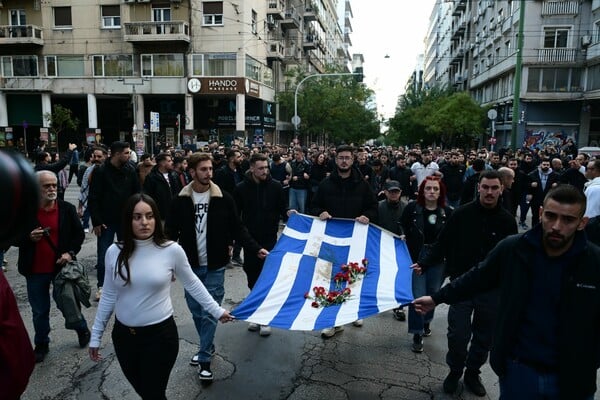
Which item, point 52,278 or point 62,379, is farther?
point 52,278

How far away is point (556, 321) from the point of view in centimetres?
260

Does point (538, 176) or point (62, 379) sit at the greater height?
point (538, 176)

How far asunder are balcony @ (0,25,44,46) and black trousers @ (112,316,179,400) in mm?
40104

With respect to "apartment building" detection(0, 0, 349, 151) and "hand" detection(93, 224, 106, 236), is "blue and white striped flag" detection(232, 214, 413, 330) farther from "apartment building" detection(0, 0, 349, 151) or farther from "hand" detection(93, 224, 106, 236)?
"apartment building" detection(0, 0, 349, 151)

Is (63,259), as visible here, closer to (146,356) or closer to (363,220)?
(146,356)

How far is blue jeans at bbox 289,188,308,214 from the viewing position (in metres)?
12.4

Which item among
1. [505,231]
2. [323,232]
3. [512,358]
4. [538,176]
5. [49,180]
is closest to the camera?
[512,358]

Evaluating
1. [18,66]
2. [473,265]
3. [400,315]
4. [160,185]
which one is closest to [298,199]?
[160,185]

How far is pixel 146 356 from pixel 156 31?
36213 millimetres

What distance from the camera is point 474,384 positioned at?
4348mm

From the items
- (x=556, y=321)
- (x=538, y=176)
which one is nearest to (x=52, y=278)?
(x=556, y=321)

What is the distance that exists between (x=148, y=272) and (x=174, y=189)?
6.16 meters

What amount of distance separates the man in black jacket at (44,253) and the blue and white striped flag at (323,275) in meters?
2.06

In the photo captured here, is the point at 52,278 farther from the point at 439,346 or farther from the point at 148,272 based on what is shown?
the point at 439,346
